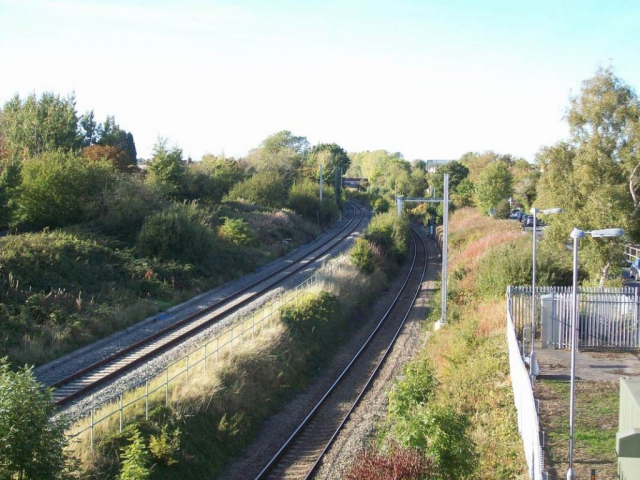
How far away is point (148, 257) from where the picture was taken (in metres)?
30.6

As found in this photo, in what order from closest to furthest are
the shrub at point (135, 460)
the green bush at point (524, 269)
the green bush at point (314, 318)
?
the shrub at point (135, 460) → the green bush at point (314, 318) → the green bush at point (524, 269)

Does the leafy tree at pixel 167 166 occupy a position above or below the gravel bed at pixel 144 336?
above

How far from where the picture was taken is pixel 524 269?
24.7 metres

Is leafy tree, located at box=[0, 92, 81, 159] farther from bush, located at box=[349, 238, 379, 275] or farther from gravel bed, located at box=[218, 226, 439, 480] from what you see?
gravel bed, located at box=[218, 226, 439, 480]

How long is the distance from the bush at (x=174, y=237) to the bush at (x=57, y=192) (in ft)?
13.2

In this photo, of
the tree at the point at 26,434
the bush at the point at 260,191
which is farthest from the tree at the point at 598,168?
the bush at the point at 260,191

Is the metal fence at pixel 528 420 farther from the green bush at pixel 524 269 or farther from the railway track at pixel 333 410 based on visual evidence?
the green bush at pixel 524 269

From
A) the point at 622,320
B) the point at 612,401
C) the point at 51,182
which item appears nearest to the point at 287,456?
the point at 612,401

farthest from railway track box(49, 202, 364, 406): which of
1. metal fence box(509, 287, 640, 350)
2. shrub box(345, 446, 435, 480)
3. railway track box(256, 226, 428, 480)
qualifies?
metal fence box(509, 287, 640, 350)

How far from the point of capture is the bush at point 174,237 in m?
31.2

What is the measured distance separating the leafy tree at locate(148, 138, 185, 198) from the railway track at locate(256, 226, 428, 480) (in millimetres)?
20930

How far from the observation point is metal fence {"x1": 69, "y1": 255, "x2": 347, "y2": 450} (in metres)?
13.1

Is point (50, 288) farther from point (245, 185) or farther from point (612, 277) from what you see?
point (245, 185)

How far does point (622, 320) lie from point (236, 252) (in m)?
23.5
